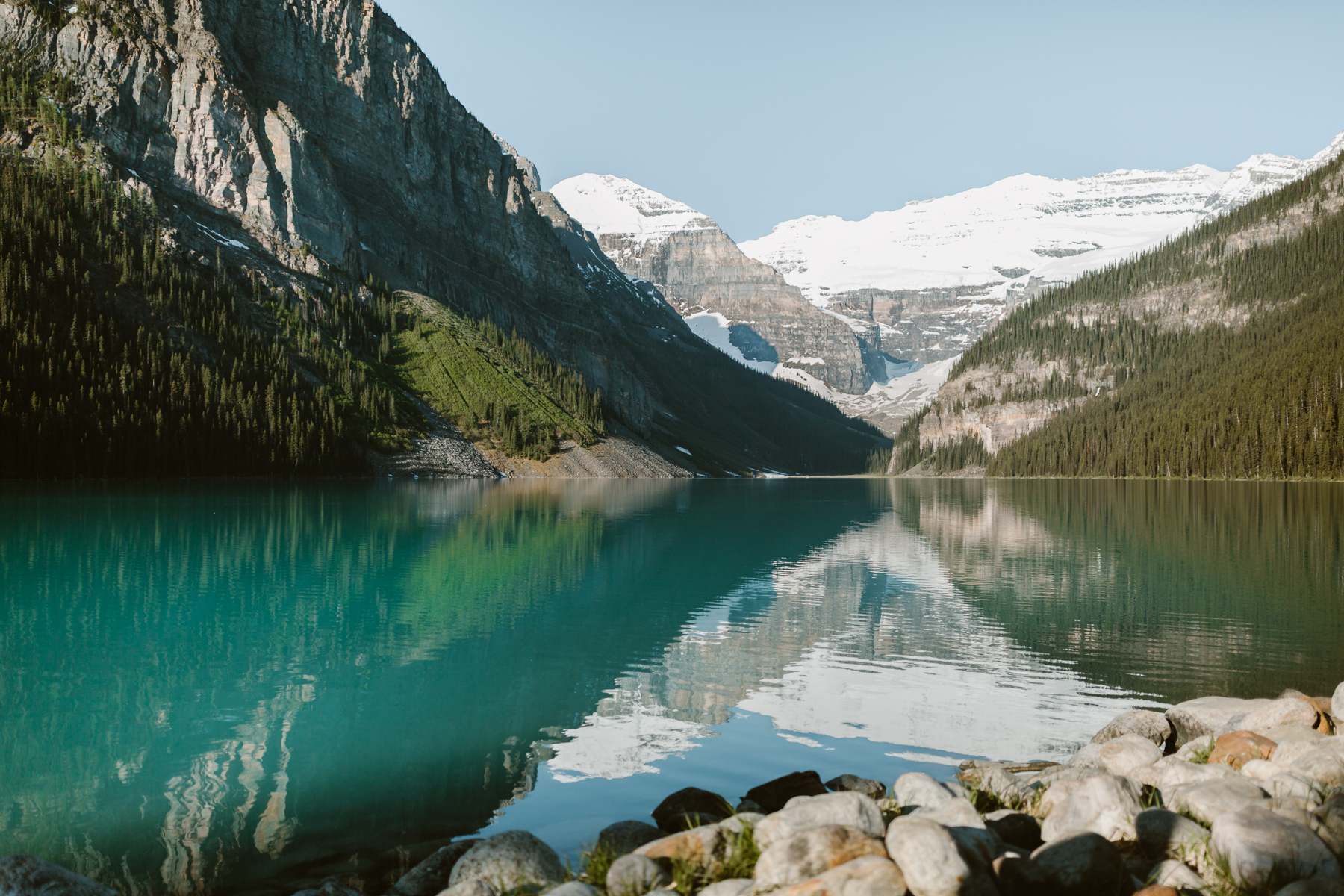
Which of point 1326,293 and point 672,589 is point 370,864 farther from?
point 1326,293

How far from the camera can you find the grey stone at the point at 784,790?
13.5 meters

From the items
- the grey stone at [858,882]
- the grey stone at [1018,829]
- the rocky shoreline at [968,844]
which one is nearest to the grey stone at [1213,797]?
the rocky shoreline at [968,844]

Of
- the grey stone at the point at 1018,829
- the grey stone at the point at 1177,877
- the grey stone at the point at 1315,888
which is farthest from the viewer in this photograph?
the grey stone at the point at 1018,829

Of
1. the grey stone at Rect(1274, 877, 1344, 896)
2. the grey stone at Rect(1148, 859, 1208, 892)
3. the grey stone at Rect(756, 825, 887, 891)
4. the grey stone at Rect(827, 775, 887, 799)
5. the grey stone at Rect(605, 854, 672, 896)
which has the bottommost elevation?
the grey stone at Rect(827, 775, 887, 799)

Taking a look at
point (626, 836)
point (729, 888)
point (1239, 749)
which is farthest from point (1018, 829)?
point (1239, 749)

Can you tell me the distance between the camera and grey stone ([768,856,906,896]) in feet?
27.7

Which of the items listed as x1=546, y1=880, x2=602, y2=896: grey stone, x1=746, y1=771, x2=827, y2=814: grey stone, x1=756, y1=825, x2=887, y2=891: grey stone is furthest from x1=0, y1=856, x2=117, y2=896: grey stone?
A: x1=746, y1=771, x2=827, y2=814: grey stone

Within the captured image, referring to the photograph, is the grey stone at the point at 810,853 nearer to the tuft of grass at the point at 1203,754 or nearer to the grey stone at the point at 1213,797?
the grey stone at the point at 1213,797

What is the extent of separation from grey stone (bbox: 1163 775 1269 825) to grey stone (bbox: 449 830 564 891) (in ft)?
22.7

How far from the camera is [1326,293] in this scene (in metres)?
199

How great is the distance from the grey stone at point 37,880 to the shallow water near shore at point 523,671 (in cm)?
200

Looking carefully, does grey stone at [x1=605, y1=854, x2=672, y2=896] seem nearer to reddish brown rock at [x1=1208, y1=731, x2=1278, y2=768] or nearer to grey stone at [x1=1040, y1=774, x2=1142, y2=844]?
grey stone at [x1=1040, y1=774, x2=1142, y2=844]

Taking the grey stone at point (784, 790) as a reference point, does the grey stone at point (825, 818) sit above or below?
above

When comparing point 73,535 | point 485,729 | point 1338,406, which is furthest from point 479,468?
point 485,729
